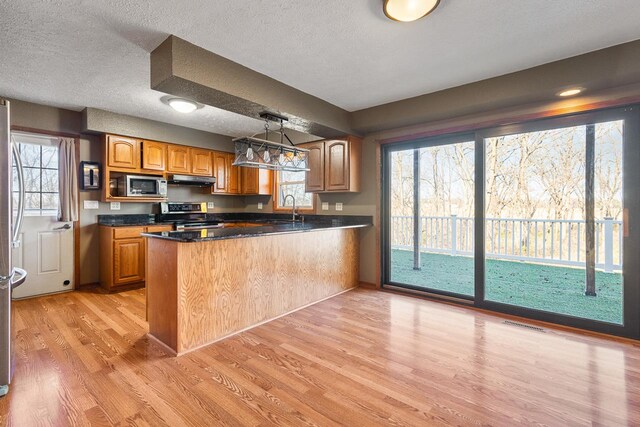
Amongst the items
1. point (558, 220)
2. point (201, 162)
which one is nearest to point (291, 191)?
point (201, 162)

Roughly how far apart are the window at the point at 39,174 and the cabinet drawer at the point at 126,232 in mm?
838

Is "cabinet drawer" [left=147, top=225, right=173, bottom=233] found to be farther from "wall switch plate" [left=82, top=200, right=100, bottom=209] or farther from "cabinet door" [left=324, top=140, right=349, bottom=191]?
"cabinet door" [left=324, top=140, right=349, bottom=191]

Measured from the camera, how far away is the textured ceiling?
1.88 metres

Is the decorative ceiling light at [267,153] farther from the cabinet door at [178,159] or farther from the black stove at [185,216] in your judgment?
the black stove at [185,216]

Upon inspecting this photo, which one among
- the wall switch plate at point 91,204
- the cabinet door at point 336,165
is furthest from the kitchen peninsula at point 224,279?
the wall switch plate at point 91,204

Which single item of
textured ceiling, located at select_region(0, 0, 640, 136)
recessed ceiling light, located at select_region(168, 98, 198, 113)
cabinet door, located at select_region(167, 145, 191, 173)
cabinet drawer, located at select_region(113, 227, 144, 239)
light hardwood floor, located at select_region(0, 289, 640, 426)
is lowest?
light hardwood floor, located at select_region(0, 289, 640, 426)

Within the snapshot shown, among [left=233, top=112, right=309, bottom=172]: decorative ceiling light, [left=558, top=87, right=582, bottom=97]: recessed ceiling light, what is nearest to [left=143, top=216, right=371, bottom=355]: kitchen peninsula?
[left=233, top=112, right=309, bottom=172]: decorative ceiling light

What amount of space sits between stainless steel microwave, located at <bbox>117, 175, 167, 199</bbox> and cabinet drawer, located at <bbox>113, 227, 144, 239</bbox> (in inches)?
20.3

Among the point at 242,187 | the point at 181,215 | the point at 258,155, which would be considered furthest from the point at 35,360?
the point at 242,187

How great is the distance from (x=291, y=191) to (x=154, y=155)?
7.35 ft

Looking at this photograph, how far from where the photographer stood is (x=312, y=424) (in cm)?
155

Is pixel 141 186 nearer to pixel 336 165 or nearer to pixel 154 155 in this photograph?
pixel 154 155

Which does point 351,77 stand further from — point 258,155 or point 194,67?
point 194,67

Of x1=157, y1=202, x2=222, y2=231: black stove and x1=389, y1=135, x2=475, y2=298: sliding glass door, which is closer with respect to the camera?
x1=389, y1=135, x2=475, y2=298: sliding glass door
